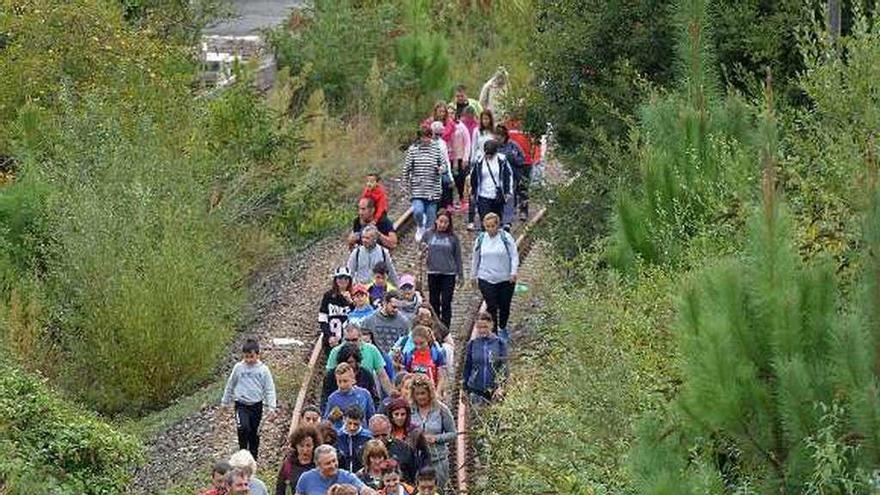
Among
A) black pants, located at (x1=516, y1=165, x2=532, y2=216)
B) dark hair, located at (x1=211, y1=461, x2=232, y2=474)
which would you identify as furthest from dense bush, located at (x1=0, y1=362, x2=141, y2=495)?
black pants, located at (x1=516, y1=165, x2=532, y2=216)

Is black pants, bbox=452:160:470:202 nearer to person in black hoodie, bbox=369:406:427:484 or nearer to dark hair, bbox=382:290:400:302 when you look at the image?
dark hair, bbox=382:290:400:302

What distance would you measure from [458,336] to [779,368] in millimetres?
13472

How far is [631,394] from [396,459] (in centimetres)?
255

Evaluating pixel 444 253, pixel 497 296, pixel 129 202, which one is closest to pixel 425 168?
pixel 129 202

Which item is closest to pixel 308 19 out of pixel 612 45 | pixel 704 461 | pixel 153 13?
pixel 153 13

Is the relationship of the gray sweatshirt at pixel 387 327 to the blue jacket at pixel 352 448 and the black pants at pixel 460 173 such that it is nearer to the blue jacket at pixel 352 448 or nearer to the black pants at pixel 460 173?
the blue jacket at pixel 352 448

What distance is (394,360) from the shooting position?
700 inches

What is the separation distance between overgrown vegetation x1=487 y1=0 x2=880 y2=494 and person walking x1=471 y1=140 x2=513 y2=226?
2.59 m

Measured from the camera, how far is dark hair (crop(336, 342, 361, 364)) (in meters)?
17.0

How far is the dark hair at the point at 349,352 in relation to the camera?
16953 millimetres

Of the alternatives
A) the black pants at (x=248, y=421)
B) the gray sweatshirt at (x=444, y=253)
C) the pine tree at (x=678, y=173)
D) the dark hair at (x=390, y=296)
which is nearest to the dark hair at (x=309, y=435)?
the black pants at (x=248, y=421)

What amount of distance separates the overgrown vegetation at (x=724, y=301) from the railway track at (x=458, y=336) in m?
0.89

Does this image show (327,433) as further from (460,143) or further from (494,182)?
(460,143)

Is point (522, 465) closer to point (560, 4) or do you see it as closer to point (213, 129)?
point (560, 4)
